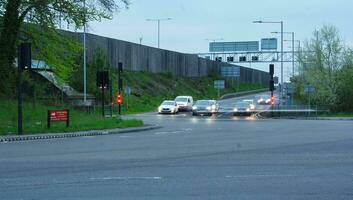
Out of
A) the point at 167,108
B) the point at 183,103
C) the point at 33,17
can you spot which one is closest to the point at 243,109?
the point at 167,108

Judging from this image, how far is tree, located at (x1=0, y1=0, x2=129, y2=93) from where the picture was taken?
38.2m

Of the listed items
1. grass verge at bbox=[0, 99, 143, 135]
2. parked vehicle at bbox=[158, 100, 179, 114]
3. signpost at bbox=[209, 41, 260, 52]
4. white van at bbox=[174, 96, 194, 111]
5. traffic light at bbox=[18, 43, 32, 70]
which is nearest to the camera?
traffic light at bbox=[18, 43, 32, 70]

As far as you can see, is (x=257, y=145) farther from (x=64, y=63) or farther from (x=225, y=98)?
(x=225, y=98)

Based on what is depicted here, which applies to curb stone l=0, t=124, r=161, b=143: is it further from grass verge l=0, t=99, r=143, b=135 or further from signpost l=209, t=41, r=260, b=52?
signpost l=209, t=41, r=260, b=52

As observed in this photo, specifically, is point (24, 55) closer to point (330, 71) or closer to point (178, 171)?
point (178, 171)

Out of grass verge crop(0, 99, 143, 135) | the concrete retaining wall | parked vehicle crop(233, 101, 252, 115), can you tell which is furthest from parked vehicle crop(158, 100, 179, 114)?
grass verge crop(0, 99, 143, 135)

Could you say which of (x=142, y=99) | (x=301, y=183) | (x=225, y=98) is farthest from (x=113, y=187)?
(x=225, y=98)

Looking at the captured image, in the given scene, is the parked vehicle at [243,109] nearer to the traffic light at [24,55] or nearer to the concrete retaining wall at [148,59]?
the concrete retaining wall at [148,59]

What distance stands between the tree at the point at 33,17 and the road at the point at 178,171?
624 inches

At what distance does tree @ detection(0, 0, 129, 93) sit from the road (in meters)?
15.9

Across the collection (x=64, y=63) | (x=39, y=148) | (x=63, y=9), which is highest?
(x=63, y=9)

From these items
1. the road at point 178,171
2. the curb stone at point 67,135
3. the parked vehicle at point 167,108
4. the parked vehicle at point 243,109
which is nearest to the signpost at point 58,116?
the curb stone at point 67,135

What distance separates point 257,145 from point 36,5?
19.9m

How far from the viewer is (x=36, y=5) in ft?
125
